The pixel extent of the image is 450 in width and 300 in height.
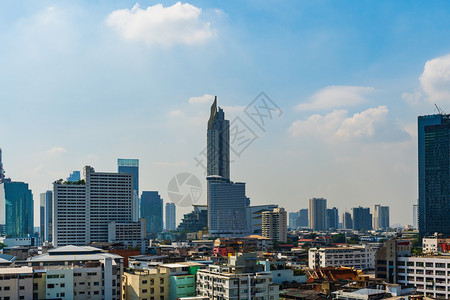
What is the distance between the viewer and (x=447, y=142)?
15688 cm

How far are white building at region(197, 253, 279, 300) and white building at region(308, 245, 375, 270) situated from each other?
4611 centimetres

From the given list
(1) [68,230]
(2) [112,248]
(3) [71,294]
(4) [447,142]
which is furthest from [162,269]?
(4) [447,142]

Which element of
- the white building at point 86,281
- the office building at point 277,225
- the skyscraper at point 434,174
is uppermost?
the skyscraper at point 434,174

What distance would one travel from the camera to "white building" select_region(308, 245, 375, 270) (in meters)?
96.5

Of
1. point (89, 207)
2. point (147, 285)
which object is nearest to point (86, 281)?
point (147, 285)

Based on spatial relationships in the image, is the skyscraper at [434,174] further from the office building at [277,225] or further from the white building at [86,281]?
the white building at [86,281]

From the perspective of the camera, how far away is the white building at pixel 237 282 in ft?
155

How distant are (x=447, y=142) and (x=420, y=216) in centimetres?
2456

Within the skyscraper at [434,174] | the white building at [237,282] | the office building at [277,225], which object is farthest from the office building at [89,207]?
the skyscraper at [434,174]

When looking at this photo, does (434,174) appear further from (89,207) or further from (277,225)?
(89,207)

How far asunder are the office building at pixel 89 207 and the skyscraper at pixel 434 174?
9122cm

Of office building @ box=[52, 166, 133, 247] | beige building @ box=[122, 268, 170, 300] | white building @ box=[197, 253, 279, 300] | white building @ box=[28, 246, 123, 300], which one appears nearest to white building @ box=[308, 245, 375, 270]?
white building @ box=[197, 253, 279, 300]

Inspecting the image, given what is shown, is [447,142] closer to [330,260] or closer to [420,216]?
[420,216]

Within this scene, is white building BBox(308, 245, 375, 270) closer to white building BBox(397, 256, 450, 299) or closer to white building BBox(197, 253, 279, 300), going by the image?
white building BBox(397, 256, 450, 299)
